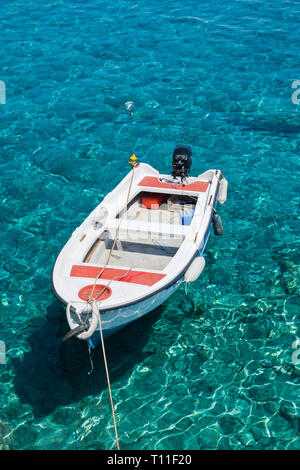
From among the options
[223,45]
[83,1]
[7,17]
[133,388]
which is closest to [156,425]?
[133,388]

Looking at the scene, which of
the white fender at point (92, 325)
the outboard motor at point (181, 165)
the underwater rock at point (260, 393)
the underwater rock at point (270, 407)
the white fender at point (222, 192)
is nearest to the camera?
the white fender at point (92, 325)

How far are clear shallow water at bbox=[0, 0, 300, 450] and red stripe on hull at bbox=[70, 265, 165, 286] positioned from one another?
1.47 meters

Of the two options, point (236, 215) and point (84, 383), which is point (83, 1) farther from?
point (84, 383)

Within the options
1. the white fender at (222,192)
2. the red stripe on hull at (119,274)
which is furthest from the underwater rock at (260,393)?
the white fender at (222,192)

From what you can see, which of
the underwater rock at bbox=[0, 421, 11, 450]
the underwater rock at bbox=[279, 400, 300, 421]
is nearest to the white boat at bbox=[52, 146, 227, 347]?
the underwater rock at bbox=[0, 421, 11, 450]

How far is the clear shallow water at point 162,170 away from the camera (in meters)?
8.78

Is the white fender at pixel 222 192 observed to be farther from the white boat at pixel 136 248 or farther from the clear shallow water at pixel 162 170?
the clear shallow water at pixel 162 170

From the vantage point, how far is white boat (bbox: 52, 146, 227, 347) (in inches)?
340

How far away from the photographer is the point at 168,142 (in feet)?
53.9

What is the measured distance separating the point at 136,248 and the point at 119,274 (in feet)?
6.23

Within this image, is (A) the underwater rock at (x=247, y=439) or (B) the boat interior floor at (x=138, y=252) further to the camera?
(B) the boat interior floor at (x=138, y=252)

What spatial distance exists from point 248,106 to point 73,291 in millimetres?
12083

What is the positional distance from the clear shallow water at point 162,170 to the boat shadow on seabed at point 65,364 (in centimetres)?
3

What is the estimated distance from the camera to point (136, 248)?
36.3 ft
